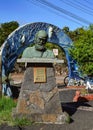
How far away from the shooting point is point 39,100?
1143 cm

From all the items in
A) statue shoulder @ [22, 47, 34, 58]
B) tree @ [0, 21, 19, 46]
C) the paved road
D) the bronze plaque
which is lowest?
the paved road

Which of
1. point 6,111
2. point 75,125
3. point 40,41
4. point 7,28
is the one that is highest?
point 7,28

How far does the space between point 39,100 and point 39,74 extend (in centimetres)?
71

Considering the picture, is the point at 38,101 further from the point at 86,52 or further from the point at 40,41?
the point at 86,52

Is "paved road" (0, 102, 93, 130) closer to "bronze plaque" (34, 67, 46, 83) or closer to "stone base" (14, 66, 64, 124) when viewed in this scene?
"stone base" (14, 66, 64, 124)

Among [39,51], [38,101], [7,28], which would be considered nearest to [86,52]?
[39,51]

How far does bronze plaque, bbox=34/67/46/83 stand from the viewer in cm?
1136

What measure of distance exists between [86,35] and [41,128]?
12198 mm

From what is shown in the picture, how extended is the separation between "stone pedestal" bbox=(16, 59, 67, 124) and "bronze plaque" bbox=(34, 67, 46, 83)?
0.25ft

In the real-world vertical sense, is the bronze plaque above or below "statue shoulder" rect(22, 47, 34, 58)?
below

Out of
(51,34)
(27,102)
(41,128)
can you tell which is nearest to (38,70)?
(27,102)

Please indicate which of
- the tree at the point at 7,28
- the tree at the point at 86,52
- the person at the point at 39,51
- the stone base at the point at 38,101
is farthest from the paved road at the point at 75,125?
the tree at the point at 7,28

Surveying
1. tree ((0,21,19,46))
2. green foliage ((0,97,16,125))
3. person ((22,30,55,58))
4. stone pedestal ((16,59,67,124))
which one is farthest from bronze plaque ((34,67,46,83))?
tree ((0,21,19,46))

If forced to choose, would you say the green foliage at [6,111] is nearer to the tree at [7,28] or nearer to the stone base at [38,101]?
the stone base at [38,101]
